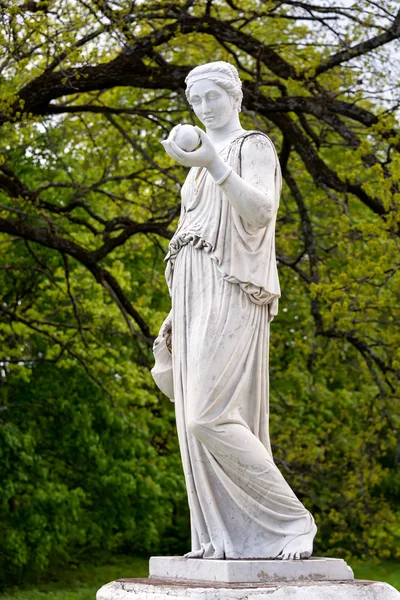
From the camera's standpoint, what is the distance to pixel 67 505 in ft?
58.2

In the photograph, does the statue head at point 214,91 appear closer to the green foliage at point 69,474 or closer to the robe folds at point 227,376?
the robe folds at point 227,376

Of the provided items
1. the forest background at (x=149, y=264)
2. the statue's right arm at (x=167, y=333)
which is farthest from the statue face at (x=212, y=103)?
the forest background at (x=149, y=264)

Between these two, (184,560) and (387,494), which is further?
(387,494)

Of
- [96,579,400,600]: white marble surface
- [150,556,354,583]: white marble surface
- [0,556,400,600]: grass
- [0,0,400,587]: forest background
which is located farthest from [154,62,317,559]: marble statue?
[0,556,400,600]: grass

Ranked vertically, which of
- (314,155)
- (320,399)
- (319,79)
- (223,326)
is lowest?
(223,326)

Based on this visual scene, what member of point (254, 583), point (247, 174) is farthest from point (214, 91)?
point (254, 583)

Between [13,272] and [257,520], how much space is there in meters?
13.0

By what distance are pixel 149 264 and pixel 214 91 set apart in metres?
14.0

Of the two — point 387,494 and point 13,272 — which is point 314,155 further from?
point 387,494

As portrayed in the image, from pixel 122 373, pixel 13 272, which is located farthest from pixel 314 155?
pixel 13 272

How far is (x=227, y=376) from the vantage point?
20.4 ft

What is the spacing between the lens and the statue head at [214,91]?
21.7 feet

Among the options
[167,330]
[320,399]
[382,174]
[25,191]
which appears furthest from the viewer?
[320,399]

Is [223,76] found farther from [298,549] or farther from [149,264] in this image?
[149,264]
